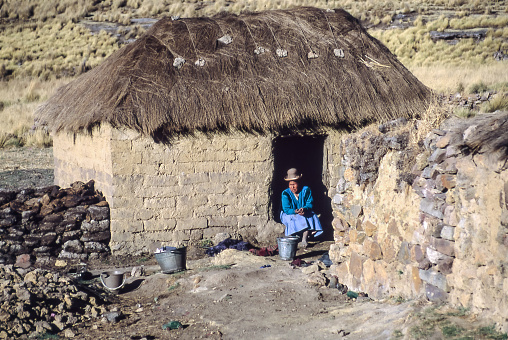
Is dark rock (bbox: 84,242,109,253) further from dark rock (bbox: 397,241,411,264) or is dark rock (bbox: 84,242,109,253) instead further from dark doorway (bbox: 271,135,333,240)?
dark rock (bbox: 397,241,411,264)

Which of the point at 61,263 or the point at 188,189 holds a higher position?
the point at 188,189

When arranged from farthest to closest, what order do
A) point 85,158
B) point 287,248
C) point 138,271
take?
point 85,158 → point 287,248 → point 138,271

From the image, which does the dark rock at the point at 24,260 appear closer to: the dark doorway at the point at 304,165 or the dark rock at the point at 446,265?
the dark doorway at the point at 304,165

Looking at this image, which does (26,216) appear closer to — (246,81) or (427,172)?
(246,81)

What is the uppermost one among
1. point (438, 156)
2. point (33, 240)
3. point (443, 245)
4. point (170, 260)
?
point (438, 156)

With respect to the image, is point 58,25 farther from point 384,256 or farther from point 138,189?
point 384,256

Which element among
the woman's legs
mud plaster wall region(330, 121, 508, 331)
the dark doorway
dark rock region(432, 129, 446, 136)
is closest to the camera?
mud plaster wall region(330, 121, 508, 331)

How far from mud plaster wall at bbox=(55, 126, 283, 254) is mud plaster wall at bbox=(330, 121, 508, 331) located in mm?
2826

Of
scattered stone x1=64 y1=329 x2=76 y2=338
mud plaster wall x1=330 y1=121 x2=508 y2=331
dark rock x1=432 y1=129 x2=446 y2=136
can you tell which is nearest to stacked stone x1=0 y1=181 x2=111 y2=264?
scattered stone x1=64 y1=329 x2=76 y2=338

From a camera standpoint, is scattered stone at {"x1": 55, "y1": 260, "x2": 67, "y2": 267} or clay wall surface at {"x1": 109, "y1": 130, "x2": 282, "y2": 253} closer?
scattered stone at {"x1": 55, "y1": 260, "x2": 67, "y2": 267}

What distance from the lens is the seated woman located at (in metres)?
9.57

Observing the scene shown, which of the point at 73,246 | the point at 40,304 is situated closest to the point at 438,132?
the point at 40,304

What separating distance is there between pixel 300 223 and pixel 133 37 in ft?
76.2

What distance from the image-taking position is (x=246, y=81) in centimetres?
981
